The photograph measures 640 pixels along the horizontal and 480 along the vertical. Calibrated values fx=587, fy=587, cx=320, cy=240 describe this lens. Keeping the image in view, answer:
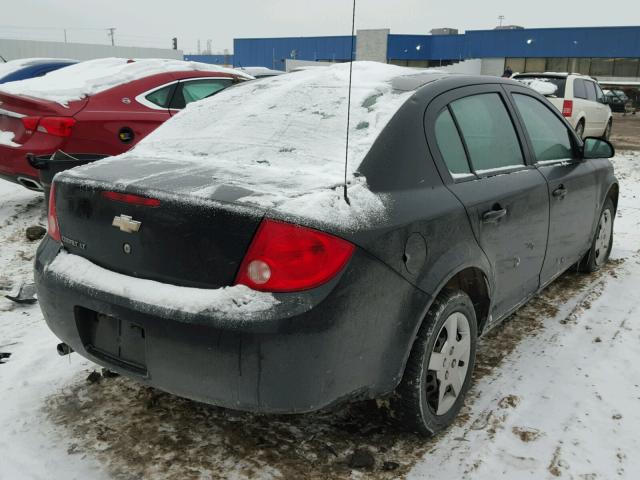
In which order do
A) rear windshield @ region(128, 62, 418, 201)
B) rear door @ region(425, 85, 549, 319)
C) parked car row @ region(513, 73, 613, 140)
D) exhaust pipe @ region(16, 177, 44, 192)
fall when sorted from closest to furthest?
1. rear windshield @ region(128, 62, 418, 201)
2. rear door @ region(425, 85, 549, 319)
3. exhaust pipe @ region(16, 177, 44, 192)
4. parked car row @ region(513, 73, 613, 140)

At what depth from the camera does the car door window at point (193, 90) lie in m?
6.27

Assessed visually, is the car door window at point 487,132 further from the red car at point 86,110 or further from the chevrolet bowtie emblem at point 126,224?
the red car at point 86,110

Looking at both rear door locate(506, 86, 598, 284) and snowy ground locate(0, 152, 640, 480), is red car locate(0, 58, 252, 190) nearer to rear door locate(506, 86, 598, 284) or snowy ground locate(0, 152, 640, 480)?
snowy ground locate(0, 152, 640, 480)

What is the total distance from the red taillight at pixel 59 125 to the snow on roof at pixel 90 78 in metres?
0.21

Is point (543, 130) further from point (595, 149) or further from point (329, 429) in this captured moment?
point (329, 429)

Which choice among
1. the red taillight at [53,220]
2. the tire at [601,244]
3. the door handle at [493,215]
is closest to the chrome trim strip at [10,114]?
the red taillight at [53,220]

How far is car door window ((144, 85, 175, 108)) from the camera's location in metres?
6.07

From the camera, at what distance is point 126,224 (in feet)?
7.20

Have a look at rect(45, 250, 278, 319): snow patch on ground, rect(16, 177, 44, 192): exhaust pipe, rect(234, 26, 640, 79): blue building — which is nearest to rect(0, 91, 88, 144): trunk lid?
rect(16, 177, 44, 192): exhaust pipe

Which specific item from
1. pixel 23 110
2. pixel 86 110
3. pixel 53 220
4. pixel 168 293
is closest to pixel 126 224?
pixel 168 293

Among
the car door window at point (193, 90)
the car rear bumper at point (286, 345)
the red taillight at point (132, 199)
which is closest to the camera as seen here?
the car rear bumper at point (286, 345)

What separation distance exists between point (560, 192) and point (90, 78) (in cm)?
476

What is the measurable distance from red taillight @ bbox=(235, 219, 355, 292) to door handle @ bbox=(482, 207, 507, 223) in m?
1.05

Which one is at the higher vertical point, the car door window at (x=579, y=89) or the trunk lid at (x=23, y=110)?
the car door window at (x=579, y=89)
